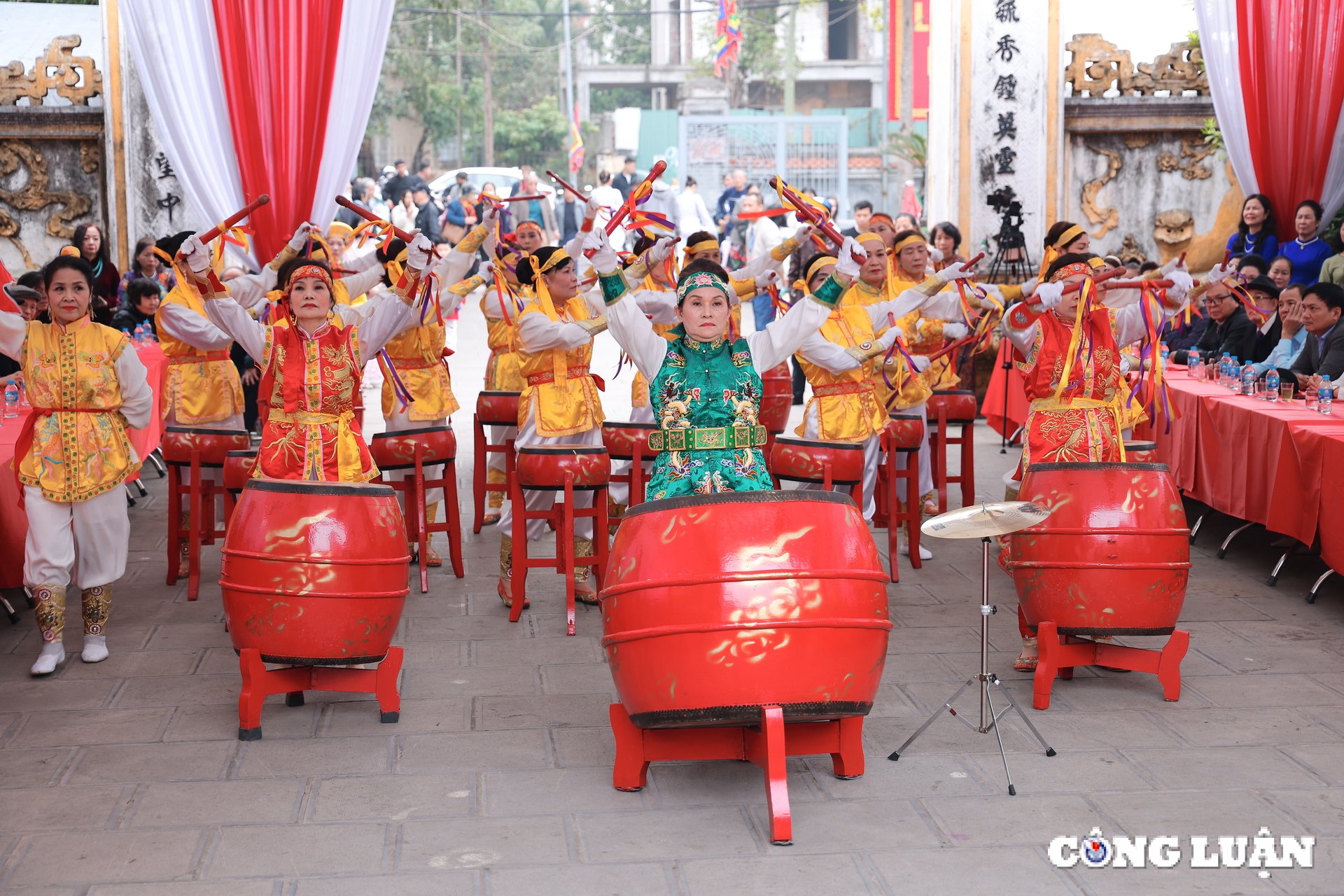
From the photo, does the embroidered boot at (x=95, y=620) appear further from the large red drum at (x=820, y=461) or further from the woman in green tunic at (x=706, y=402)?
the large red drum at (x=820, y=461)

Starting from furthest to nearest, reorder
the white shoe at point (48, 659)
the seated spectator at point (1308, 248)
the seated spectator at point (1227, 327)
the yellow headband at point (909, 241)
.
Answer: the seated spectator at point (1308, 248)
the seated spectator at point (1227, 327)
the yellow headband at point (909, 241)
the white shoe at point (48, 659)

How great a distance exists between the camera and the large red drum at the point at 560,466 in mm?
4797

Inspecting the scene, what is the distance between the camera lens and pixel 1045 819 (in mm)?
3121

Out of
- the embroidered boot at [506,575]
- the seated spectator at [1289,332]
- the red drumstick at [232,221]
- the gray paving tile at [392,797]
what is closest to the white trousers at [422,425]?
the embroidered boot at [506,575]

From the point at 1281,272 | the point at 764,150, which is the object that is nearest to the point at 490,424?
the point at 1281,272

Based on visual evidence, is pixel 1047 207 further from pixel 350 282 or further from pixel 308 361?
pixel 308 361

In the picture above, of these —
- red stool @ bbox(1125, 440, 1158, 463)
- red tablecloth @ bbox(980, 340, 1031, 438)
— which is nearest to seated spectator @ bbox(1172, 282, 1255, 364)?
red tablecloth @ bbox(980, 340, 1031, 438)

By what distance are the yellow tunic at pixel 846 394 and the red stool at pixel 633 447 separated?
667 millimetres

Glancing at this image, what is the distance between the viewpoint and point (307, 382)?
4148mm

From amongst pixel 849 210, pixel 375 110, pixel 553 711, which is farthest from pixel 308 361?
pixel 375 110

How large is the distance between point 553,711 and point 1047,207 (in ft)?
22.3

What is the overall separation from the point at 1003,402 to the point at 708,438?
17.2 feet

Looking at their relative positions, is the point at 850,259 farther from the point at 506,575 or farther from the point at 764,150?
the point at 764,150

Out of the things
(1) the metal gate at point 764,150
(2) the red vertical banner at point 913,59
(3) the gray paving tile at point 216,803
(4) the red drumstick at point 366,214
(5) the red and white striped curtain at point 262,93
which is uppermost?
(2) the red vertical banner at point 913,59
